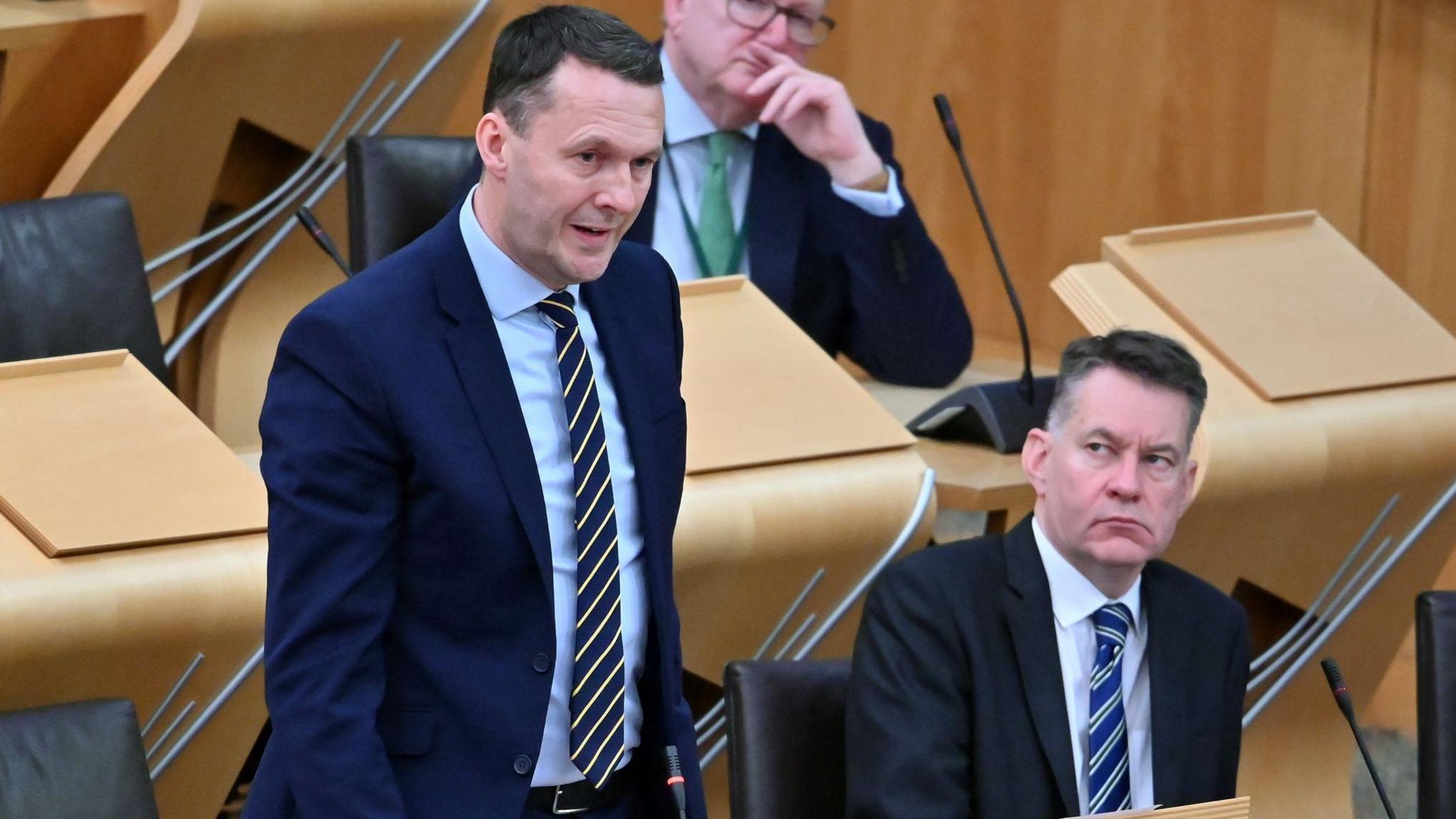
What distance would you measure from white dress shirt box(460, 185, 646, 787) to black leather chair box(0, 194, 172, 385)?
1254 mm

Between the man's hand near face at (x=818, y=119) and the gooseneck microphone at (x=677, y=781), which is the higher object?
the man's hand near face at (x=818, y=119)

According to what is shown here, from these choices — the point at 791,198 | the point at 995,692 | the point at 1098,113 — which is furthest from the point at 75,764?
the point at 1098,113

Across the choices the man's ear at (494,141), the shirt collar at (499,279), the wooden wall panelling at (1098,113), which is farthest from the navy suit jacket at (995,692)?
the wooden wall panelling at (1098,113)

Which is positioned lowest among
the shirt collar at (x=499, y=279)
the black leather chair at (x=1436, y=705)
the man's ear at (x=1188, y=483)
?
the black leather chair at (x=1436, y=705)

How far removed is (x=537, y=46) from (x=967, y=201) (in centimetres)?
370

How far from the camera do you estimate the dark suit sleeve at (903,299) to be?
3.30 metres

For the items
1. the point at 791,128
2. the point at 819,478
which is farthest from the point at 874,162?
the point at 819,478

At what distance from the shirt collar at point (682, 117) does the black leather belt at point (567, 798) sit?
5.64 ft

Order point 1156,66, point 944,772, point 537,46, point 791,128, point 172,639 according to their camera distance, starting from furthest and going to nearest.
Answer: point 1156,66
point 791,128
point 172,639
point 944,772
point 537,46

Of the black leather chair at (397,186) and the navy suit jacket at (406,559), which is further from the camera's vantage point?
the black leather chair at (397,186)

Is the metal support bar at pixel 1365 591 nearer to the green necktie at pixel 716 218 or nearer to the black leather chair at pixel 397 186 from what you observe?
the green necktie at pixel 716 218

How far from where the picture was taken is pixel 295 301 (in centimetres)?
366

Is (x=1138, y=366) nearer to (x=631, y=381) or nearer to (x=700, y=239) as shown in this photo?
(x=631, y=381)

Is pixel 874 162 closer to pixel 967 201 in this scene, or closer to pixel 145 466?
pixel 145 466
